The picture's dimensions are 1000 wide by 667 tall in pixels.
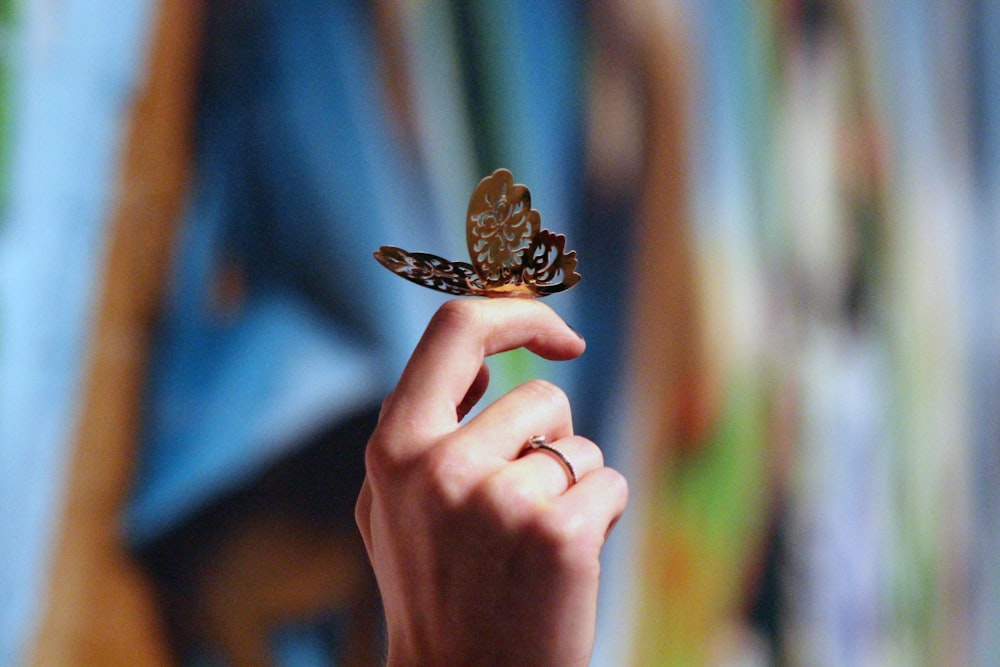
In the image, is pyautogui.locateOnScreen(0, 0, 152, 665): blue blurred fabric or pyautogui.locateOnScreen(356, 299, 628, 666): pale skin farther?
pyautogui.locateOnScreen(0, 0, 152, 665): blue blurred fabric

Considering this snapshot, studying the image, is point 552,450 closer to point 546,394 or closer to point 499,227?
point 546,394

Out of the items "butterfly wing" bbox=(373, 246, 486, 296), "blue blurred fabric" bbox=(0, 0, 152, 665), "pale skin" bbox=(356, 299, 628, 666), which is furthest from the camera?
"blue blurred fabric" bbox=(0, 0, 152, 665)

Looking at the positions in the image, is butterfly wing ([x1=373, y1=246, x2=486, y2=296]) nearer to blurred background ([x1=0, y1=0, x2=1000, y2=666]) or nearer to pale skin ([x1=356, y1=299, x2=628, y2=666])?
pale skin ([x1=356, y1=299, x2=628, y2=666])

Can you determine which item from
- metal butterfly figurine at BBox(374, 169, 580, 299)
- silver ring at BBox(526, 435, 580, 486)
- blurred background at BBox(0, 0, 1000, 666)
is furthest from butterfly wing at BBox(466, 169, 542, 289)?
blurred background at BBox(0, 0, 1000, 666)

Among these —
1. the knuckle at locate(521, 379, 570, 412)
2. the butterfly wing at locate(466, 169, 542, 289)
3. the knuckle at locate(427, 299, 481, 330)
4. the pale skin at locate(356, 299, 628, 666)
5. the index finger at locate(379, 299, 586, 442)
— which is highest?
the butterfly wing at locate(466, 169, 542, 289)

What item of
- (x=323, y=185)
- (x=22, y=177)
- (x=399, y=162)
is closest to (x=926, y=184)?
(x=399, y=162)

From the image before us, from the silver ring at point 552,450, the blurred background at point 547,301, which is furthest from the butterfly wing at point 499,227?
the blurred background at point 547,301

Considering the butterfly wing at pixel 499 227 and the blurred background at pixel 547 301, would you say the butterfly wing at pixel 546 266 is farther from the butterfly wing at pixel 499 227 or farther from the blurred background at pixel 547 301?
the blurred background at pixel 547 301
